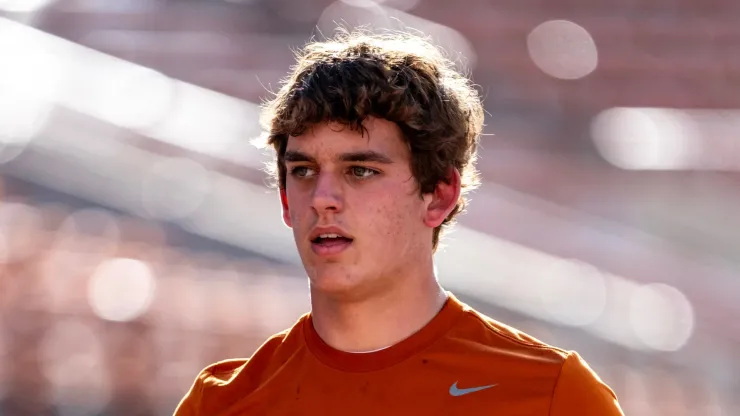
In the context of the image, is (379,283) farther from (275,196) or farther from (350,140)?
(275,196)

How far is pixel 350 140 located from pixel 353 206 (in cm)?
14

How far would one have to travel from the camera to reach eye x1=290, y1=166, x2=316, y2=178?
232 cm

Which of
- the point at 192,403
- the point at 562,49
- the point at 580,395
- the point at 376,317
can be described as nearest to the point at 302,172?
the point at 376,317

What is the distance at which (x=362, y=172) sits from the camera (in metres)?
2.28

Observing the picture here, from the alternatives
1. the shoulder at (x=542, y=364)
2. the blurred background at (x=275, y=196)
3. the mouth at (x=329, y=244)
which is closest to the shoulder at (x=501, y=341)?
the shoulder at (x=542, y=364)

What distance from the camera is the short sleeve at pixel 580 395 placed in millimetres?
2092

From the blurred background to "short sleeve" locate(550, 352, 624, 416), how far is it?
14.7 feet

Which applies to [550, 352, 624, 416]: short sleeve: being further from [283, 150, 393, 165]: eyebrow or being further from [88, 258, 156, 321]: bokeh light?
[88, 258, 156, 321]: bokeh light

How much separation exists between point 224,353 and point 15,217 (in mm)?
2090

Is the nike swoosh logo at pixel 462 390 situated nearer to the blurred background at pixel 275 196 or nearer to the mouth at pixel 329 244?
the mouth at pixel 329 244

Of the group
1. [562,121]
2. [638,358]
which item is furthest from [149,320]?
[562,121]

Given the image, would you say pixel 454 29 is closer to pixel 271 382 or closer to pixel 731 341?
pixel 731 341

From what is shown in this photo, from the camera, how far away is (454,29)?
10695 millimetres

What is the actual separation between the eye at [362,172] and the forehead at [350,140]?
1.7 inches
